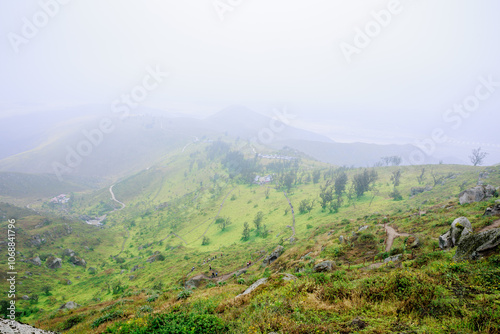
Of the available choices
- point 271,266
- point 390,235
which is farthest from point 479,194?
point 271,266

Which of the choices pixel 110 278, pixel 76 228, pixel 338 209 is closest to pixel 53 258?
pixel 110 278

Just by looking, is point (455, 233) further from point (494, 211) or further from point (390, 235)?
point (390, 235)

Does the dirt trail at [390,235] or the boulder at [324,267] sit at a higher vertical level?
the dirt trail at [390,235]

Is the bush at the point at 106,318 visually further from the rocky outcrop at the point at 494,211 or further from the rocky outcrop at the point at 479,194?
the rocky outcrop at the point at 479,194

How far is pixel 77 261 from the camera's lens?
57812mm

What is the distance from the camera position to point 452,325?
6.31 metres

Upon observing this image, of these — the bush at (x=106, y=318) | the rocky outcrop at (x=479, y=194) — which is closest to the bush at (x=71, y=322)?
the bush at (x=106, y=318)

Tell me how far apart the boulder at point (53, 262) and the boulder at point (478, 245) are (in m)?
79.7

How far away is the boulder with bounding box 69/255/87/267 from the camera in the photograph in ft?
188

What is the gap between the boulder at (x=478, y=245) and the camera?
954cm

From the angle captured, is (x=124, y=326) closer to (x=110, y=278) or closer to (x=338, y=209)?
(x=110, y=278)

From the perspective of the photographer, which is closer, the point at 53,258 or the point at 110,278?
the point at 110,278

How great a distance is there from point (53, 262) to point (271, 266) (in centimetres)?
6396

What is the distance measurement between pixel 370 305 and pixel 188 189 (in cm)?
14719
